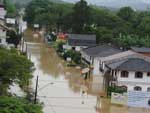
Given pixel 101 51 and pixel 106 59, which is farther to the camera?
pixel 101 51

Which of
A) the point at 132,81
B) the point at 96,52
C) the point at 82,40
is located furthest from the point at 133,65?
the point at 82,40

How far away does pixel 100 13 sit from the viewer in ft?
248

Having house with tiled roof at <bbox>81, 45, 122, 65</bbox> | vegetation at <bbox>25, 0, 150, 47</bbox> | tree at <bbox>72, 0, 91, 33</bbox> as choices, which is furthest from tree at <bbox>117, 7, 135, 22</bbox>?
house with tiled roof at <bbox>81, 45, 122, 65</bbox>

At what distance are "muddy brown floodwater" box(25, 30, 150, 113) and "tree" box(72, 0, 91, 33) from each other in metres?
16.2

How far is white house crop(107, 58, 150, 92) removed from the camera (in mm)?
36188

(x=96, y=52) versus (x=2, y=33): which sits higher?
(x=2, y=33)

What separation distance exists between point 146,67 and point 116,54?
21.8 feet

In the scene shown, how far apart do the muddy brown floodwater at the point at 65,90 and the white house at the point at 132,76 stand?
152 cm

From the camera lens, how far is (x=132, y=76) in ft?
119

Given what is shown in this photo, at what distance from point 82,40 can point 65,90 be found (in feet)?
74.8

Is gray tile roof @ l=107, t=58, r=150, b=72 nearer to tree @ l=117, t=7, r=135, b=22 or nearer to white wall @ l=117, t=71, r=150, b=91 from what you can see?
white wall @ l=117, t=71, r=150, b=91

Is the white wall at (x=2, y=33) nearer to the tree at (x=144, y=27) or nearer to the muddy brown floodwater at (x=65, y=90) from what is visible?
the muddy brown floodwater at (x=65, y=90)

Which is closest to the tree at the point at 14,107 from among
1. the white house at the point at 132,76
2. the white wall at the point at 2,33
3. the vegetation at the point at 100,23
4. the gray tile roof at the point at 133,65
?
the white house at the point at 132,76

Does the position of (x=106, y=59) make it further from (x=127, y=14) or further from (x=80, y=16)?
(x=127, y=14)
